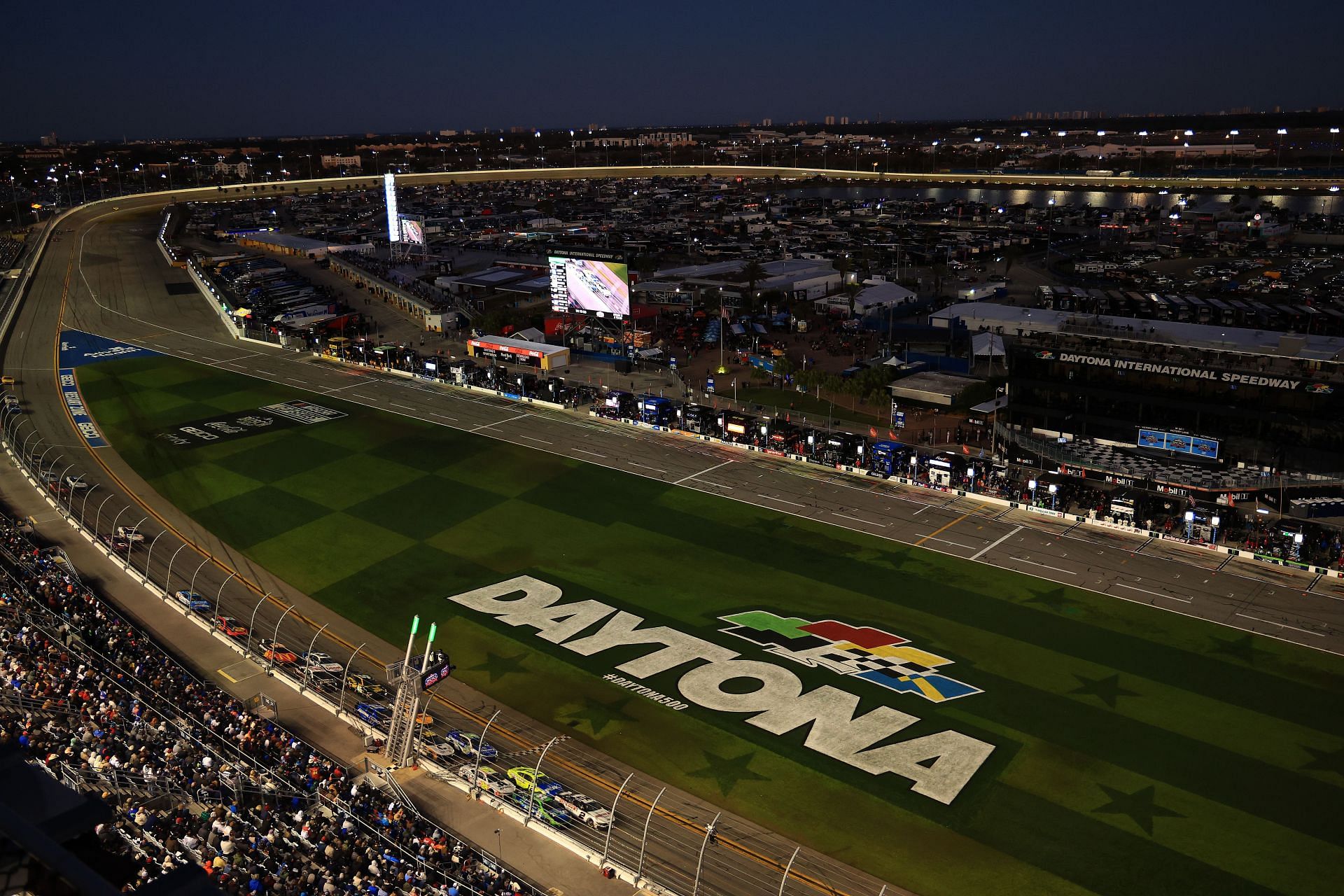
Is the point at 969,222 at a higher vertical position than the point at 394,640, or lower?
higher

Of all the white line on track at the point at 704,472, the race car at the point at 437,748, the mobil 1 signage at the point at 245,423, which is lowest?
the race car at the point at 437,748

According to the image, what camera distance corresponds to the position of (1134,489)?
58969 millimetres

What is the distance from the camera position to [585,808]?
32.3 m

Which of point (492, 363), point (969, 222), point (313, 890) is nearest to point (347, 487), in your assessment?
point (492, 363)

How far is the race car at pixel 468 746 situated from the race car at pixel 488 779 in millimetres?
781

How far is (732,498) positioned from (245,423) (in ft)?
145

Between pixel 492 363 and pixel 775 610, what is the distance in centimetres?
5475

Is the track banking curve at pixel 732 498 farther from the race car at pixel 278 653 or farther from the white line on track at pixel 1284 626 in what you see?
the race car at pixel 278 653

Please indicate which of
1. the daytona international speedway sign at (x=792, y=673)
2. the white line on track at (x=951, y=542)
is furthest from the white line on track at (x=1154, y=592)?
the daytona international speedway sign at (x=792, y=673)

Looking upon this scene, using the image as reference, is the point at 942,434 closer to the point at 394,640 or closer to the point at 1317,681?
the point at 1317,681

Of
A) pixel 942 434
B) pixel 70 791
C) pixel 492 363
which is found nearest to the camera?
pixel 70 791

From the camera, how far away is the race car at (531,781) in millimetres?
33281

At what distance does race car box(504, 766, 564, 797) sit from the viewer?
109 feet

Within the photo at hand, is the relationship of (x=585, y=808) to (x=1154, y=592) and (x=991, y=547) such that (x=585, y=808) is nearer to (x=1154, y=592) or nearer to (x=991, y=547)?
(x=991, y=547)
